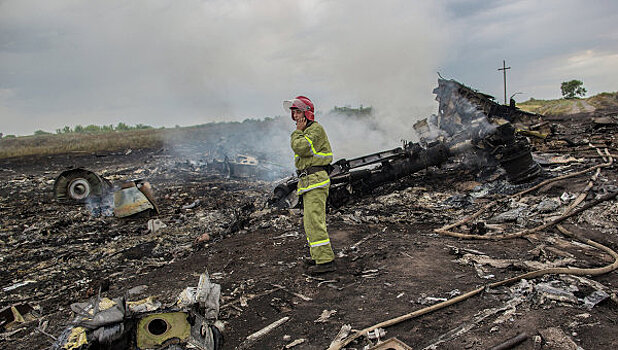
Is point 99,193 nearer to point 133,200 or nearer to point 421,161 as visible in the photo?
point 133,200

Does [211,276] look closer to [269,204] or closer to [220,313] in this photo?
[220,313]

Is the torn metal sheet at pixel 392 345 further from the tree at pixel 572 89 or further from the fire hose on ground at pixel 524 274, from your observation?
the tree at pixel 572 89

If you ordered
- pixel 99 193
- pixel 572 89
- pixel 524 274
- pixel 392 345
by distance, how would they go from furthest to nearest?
1. pixel 572 89
2. pixel 99 193
3. pixel 524 274
4. pixel 392 345

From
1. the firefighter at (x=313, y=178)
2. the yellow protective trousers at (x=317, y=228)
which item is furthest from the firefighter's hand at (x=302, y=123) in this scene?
the yellow protective trousers at (x=317, y=228)

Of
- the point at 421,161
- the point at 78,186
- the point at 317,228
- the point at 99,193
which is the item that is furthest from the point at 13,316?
the point at 421,161

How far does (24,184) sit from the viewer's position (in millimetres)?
11141

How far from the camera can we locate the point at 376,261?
161 inches

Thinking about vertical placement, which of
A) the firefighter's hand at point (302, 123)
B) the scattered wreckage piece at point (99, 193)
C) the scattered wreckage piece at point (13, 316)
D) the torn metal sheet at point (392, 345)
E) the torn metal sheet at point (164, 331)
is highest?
the firefighter's hand at point (302, 123)

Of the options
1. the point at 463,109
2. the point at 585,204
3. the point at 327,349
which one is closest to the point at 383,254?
the point at 327,349

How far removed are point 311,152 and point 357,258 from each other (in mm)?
1454

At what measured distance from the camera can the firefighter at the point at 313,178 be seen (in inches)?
153

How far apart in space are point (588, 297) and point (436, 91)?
915 centimetres

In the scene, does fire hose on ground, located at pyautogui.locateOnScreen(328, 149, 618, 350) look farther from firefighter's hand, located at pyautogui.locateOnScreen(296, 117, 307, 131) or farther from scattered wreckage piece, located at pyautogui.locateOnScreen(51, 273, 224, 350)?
firefighter's hand, located at pyautogui.locateOnScreen(296, 117, 307, 131)

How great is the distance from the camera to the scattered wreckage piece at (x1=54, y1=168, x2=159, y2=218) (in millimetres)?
7707
